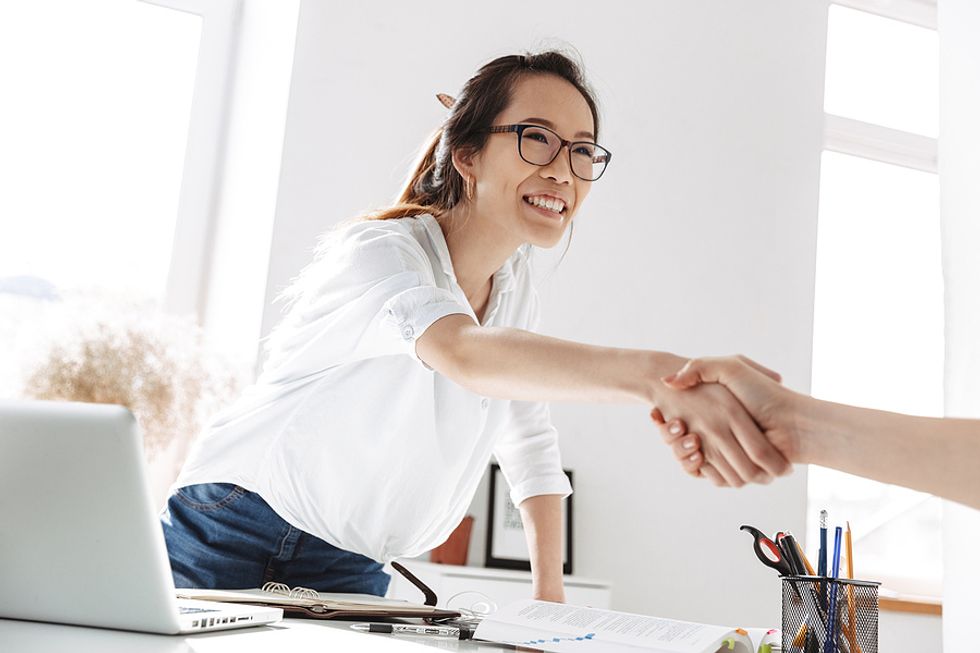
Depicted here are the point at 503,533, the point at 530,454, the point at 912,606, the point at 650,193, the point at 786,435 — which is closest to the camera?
the point at 786,435

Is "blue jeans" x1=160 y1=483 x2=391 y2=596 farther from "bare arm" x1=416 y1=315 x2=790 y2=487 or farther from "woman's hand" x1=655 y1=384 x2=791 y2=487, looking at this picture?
"woman's hand" x1=655 y1=384 x2=791 y2=487

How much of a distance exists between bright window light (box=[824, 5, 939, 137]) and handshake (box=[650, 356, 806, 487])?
3.54m

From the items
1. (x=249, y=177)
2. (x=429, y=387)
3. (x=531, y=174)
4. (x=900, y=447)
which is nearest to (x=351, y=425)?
(x=429, y=387)

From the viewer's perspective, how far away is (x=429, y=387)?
133 cm

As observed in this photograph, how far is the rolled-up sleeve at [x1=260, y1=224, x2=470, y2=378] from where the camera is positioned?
109cm

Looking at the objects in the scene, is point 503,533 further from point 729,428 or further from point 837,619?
point 729,428

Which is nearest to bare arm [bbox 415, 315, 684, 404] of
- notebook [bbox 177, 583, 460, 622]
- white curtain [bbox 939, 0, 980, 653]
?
notebook [bbox 177, 583, 460, 622]

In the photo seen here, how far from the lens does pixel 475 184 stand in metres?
1.50

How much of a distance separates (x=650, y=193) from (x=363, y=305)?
236 cm

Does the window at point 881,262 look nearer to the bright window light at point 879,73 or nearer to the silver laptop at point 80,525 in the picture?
the bright window light at point 879,73

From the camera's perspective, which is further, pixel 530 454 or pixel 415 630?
pixel 530 454

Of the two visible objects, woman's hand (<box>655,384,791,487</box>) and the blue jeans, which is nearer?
woman's hand (<box>655,384,791,487</box>)

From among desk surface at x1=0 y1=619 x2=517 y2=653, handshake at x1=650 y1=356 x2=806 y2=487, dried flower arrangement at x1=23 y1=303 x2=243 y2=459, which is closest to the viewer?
desk surface at x1=0 y1=619 x2=517 y2=653

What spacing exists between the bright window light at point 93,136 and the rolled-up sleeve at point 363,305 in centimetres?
190
